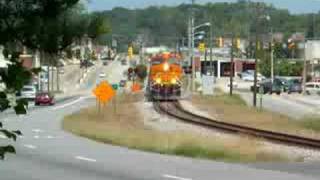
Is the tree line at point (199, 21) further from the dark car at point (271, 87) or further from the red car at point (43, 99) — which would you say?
the red car at point (43, 99)

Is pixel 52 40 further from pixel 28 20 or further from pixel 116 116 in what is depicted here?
pixel 116 116

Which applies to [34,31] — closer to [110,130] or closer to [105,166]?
[105,166]

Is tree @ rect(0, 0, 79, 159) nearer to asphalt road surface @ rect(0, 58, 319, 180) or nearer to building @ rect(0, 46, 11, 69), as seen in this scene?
building @ rect(0, 46, 11, 69)

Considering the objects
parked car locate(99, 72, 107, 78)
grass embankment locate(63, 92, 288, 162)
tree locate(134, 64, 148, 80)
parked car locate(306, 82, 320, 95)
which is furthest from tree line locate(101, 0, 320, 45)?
grass embankment locate(63, 92, 288, 162)

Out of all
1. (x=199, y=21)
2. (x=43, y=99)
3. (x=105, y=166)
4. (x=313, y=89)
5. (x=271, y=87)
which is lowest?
(x=313, y=89)

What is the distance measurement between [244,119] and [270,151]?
22329mm

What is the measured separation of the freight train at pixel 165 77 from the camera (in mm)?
64125

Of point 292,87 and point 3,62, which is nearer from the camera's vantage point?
point 3,62

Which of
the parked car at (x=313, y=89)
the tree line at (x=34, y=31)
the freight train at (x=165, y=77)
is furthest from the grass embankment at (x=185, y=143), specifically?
the parked car at (x=313, y=89)

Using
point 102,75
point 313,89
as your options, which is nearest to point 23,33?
point 313,89

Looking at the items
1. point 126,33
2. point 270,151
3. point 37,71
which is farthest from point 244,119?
point 126,33

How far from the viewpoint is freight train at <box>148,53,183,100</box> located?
64125 millimetres

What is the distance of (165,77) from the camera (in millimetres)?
64125

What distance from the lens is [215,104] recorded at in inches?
2598
